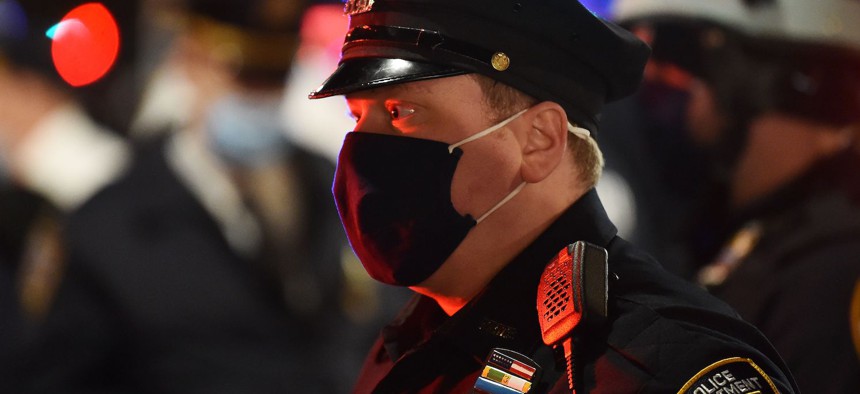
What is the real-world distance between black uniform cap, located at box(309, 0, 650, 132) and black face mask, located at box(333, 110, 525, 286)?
13 centimetres

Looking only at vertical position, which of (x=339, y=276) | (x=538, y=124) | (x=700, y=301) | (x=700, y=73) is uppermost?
(x=538, y=124)

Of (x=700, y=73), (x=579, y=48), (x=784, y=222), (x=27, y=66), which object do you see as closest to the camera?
(x=579, y=48)

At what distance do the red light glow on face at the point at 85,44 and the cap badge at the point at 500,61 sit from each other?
4.82 m

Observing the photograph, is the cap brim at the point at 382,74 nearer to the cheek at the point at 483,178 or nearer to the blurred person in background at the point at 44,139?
the cheek at the point at 483,178

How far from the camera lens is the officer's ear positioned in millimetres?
2791

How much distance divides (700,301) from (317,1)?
16.3 ft

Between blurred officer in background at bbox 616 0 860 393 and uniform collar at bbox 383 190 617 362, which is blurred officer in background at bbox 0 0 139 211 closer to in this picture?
blurred officer in background at bbox 616 0 860 393

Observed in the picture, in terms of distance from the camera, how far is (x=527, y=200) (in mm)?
2811

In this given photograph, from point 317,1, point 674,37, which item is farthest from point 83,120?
point 674,37

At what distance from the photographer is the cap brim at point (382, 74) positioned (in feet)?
8.90

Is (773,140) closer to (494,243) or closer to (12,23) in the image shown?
(494,243)

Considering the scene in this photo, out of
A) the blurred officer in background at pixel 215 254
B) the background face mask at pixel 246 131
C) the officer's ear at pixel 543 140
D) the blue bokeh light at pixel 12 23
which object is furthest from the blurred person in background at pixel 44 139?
the officer's ear at pixel 543 140

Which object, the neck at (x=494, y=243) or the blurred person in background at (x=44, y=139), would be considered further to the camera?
the blurred person in background at (x=44, y=139)

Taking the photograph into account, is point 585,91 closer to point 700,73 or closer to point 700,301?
point 700,301
